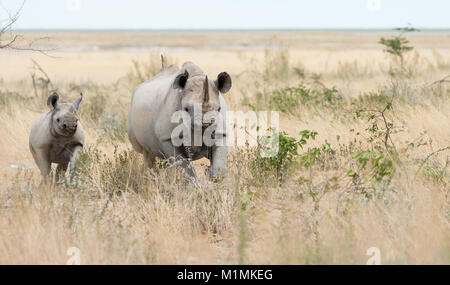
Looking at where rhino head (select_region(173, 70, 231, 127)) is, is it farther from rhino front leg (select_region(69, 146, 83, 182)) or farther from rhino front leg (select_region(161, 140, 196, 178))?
rhino front leg (select_region(69, 146, 83, 182))

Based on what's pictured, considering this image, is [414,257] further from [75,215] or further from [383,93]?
[383,93]

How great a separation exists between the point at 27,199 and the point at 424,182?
3.64 meters

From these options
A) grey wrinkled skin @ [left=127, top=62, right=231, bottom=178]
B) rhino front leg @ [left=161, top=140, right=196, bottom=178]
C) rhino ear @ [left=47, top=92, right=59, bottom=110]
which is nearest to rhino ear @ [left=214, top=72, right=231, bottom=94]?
grey wrinkled skin @ [left=127, top=62, right=231, bottom=178]

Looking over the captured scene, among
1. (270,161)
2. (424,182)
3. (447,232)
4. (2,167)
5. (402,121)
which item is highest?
(402,121)

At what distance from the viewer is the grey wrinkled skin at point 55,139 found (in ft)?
23.5

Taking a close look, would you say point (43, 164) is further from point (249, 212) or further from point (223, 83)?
point (249, 212)

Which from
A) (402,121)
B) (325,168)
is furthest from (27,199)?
(402,121)

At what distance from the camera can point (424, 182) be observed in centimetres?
593

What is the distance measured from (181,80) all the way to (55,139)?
1.91 m

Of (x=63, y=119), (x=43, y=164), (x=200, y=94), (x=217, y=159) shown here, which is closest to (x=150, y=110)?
(x=63, y=119)

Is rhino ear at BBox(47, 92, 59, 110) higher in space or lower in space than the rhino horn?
higher

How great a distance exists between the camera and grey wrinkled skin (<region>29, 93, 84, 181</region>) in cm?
716

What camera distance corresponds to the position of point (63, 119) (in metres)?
7.03

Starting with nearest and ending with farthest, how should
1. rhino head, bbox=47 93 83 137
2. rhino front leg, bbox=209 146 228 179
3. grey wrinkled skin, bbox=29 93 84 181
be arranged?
rhino front leg, bbox=209 146 228 179, rhino head, bbox=47 93 83 137, grey wrinkled skin, bbox=29 93 84 181
